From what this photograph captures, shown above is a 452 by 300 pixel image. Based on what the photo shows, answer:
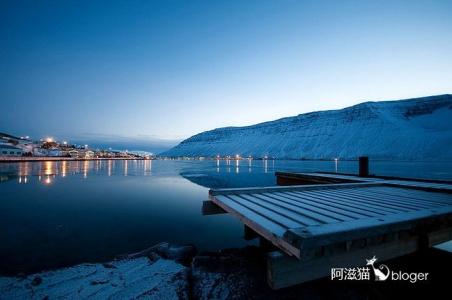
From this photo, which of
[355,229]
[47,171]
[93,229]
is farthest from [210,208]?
[47,171]

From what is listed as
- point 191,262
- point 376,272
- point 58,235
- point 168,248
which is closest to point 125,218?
point 58,235

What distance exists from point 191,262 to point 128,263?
170 cm

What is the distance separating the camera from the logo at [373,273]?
3.68m

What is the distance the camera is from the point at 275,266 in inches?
120

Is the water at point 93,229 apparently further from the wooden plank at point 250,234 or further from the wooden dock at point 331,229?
the wooden dock at point 331,229

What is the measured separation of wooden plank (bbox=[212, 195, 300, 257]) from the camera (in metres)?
3.19

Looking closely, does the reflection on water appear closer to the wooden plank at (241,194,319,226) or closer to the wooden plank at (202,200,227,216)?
the wooden plank at (202,200,227,216)

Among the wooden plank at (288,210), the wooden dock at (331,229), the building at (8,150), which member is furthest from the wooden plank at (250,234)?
the building at (8,150)

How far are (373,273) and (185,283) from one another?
152 inches

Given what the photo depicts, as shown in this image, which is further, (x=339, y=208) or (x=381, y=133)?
(x=381, y=133)

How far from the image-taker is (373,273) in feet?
14.5

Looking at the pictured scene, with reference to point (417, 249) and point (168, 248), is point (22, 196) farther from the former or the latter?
point (417, 249)

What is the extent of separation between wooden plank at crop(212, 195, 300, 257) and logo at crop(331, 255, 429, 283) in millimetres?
820

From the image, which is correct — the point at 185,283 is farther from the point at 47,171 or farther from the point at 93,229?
the point at 47,171
